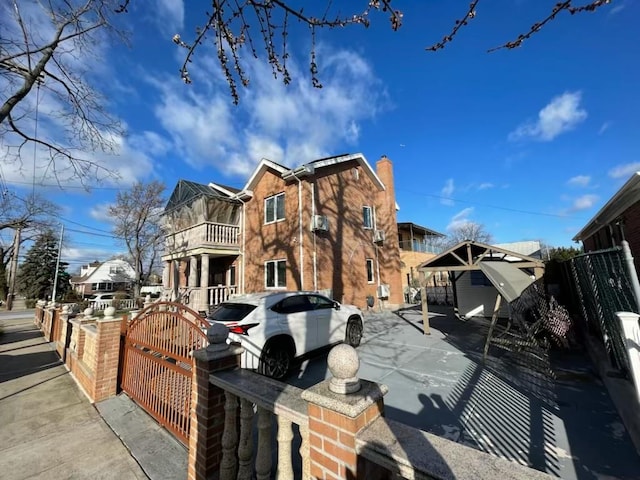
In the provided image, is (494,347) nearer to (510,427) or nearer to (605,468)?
(510,427)

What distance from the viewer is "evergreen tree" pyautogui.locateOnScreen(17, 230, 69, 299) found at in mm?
30594

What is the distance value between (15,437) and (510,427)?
21.2 ft

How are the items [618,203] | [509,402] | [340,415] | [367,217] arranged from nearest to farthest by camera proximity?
1. [340,415]
2. [509,402]
3. [618,203]
4. [367,217]

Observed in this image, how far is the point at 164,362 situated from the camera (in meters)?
3.38

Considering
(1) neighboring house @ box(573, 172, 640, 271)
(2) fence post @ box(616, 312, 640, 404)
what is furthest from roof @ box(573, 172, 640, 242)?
(2) fence post @ box(616, 312, 640, 404)

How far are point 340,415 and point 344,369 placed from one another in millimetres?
217

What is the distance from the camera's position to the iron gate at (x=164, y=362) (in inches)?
121

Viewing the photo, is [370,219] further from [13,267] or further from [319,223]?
[13,267]

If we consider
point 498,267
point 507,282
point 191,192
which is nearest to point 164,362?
point 507,282

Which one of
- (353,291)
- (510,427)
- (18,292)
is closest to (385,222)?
(353,291)

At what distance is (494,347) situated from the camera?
7039 millimetres

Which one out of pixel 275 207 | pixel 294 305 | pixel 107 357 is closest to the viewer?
pixel 107 357

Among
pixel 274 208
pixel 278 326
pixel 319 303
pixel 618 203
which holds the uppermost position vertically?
pixel 274 208

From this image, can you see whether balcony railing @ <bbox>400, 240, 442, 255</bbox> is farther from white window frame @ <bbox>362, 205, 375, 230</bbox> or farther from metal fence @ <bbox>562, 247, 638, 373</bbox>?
metal fence @ <bbox>562, 247, 638, 373</bbox>
